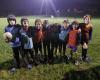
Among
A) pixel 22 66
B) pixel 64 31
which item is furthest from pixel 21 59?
pixel 64 31

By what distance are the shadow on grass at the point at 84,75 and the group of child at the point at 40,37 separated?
27.9 inches

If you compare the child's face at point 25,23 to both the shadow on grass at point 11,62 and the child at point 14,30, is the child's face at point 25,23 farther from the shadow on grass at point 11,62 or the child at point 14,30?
the shadow on grass at point 11,62

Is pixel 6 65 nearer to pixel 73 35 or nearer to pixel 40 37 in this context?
pixel 40 37

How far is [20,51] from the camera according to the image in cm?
1055

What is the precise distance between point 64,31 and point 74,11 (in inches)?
1354

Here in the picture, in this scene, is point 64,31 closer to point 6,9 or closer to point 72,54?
point 72,54

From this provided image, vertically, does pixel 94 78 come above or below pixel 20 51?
below

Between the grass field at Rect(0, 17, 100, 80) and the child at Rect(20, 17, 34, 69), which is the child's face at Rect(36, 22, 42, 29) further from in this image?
the grass field at Rect(0, 17, 100, 80)

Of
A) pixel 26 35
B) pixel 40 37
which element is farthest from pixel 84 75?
pixel 26 35

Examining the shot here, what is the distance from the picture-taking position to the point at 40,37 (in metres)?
10.3

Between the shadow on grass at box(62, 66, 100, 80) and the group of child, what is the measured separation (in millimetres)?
710

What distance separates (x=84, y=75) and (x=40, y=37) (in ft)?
7.22

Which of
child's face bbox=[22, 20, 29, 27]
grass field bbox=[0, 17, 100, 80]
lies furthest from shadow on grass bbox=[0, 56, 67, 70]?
child's face bbox=[22, 20, 29, 27]

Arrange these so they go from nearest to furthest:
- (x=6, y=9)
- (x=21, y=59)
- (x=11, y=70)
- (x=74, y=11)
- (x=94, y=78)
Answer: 1. (x=94, y=78)
2. (x=11, y=70)
3. (x=21, y=59)
4. (x=74, y=11)
5. (x=6, y=9)
